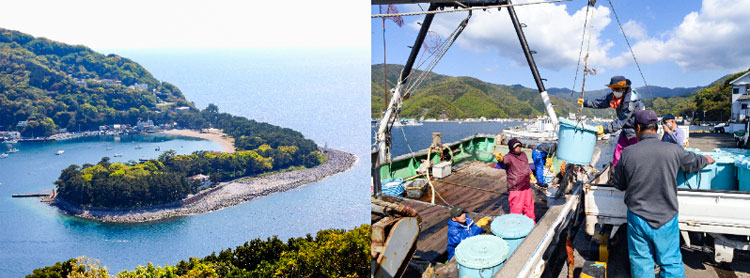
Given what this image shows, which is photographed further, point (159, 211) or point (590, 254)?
point (159, 211)

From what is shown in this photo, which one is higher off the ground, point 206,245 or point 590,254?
point 590,254

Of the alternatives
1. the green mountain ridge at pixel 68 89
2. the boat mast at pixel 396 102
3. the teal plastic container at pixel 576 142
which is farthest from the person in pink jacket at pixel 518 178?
the green mountain ridge at pixel 68 89

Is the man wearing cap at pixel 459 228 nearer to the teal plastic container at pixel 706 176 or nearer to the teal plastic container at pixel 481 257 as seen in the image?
the teal plastic container at pixel 481 257

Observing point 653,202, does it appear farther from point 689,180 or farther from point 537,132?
point 537,132

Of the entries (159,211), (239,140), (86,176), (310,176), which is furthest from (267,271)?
(310,176)

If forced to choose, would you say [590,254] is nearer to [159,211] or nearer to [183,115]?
[159,211]
